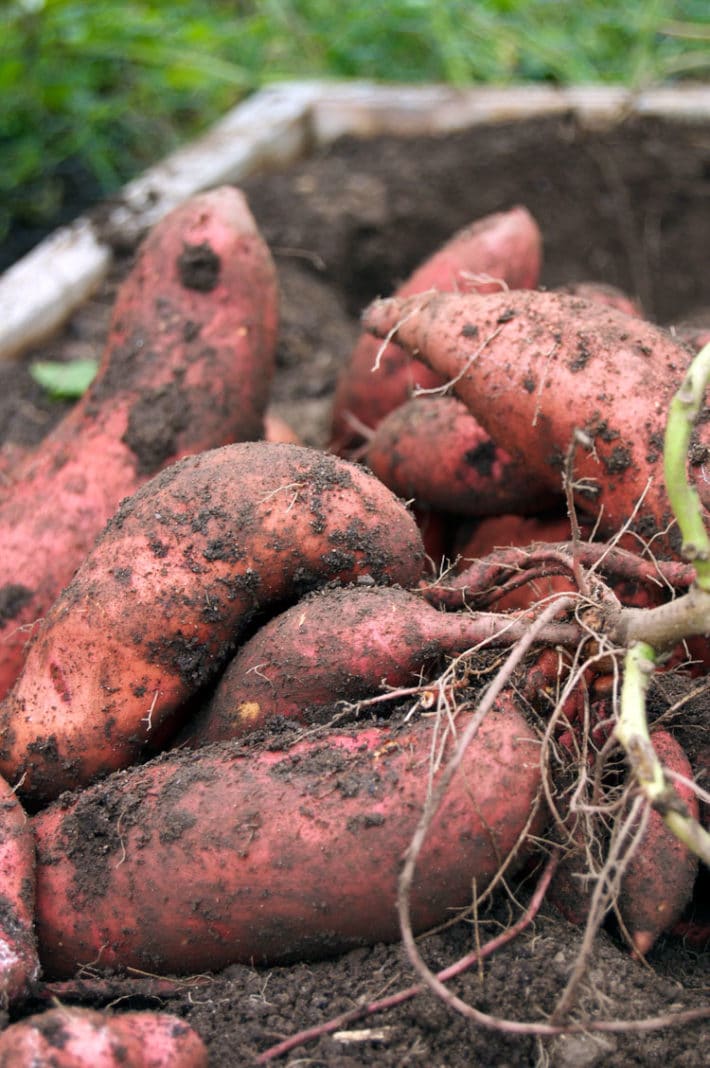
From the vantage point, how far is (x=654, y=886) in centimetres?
121

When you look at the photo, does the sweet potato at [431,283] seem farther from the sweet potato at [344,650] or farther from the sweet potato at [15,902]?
the sweet potato at [15,902]

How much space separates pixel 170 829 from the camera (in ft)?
4.02

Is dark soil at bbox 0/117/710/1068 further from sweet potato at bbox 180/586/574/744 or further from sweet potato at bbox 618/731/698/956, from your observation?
sweet potato at bbox 180/586/574/744

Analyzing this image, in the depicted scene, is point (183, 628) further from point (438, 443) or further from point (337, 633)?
point (438, 443)

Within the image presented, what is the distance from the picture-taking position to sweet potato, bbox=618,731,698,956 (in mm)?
1214

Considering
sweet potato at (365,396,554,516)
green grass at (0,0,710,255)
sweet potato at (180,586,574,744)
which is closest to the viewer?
sweet potato at (180,586,574,744)

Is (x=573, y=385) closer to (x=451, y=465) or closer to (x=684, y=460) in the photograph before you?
(x=451, y=465)

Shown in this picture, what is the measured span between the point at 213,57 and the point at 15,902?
121 inches

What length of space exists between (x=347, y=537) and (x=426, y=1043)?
59 centimetres

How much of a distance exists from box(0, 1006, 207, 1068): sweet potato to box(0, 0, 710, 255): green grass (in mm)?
2792

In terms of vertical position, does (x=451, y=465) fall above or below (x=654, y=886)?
above

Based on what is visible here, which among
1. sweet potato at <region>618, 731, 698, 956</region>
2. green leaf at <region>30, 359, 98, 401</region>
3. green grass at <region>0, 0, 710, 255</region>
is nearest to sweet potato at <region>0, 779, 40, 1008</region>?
sweet potato at <region>618, 731, 698, 956</region>

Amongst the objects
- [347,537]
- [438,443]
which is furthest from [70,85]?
[347,537]

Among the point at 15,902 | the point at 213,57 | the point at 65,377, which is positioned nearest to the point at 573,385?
the point at 15,902
